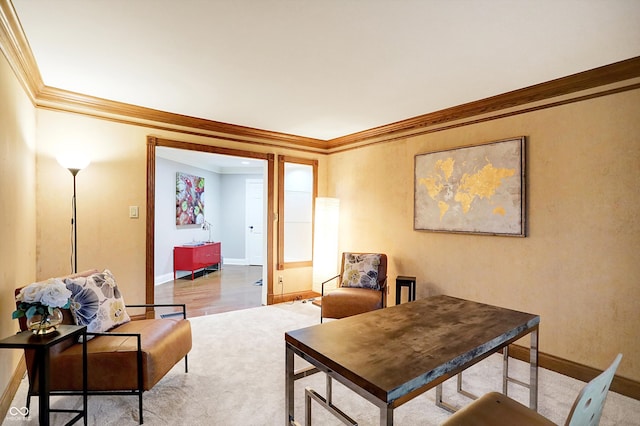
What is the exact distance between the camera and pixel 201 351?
3.22m

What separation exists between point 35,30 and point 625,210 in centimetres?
445

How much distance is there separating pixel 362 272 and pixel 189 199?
495 cm

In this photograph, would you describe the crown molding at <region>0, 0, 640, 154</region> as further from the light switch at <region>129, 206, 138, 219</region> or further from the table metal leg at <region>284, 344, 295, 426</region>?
the table metal leg at <region>284, 344, 295, 426</region>

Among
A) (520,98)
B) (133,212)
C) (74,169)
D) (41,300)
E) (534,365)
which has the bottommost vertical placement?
(534,365)

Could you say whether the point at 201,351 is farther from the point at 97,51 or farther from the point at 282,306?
the point at 97,51

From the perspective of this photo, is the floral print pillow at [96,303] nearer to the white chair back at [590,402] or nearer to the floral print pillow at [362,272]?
the floral print pillow at [362,272]

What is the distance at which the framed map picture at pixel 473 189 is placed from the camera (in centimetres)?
A: 310

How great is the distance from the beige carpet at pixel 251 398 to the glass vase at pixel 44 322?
0.68 meters

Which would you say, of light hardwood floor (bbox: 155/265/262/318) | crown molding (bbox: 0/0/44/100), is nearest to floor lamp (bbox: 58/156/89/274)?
crown molding (bbox: 0/0/44/100)

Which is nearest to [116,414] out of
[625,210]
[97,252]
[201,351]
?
[201,351]

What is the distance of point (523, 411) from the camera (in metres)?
1.48

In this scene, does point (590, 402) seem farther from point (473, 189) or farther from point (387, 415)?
point (473, 189)

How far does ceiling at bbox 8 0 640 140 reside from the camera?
1.93m

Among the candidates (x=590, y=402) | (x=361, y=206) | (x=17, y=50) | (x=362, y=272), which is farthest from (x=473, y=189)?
(x=17, y=50)
